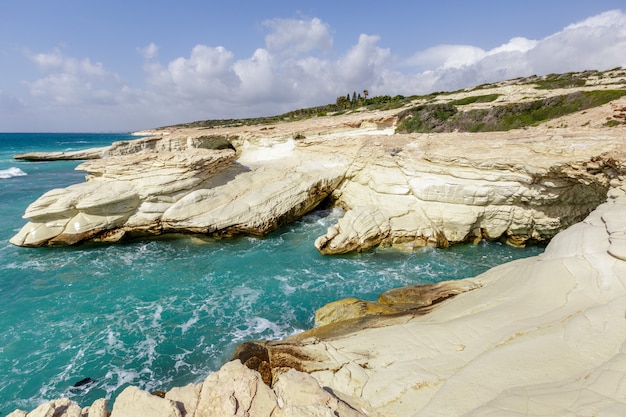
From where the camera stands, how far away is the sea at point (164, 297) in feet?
27.1

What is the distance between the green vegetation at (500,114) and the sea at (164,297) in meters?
18.8

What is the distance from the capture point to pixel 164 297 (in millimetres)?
11570

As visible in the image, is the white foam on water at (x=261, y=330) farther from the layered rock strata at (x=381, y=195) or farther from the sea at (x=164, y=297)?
the layered rock strata at (x=381, y=195)

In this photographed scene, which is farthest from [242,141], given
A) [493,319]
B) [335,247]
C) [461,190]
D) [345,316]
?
[493,319]

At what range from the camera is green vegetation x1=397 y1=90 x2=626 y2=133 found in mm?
27120

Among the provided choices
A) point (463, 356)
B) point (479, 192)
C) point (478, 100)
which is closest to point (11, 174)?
point (479, 192)

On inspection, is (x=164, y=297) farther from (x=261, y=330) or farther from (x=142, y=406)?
(x=142, y=406)

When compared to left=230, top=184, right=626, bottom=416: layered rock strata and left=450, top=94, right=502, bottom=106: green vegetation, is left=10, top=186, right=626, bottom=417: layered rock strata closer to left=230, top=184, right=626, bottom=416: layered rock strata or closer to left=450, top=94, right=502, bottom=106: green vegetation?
left=230, top=184, right=626, bottom=416: layered rock strata

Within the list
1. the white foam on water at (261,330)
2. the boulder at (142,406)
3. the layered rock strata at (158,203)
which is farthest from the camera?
the layered rock strata at (158,203)

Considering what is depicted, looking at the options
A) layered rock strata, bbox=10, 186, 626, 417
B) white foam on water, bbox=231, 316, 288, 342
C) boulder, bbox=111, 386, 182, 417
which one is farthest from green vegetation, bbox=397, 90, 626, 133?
boulder, bbox=111, 386, 182, 417

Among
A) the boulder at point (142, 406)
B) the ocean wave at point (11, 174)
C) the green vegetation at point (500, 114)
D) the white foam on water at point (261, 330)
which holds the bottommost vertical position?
the white foam on water at point (261, 330)

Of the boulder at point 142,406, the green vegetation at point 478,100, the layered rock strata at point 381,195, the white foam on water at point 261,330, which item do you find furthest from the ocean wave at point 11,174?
the green vegetation at point 478,100

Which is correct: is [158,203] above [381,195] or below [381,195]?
above

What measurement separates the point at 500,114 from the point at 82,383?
117 feet
